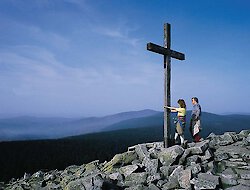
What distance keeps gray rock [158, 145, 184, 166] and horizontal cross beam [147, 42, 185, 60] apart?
14.4 ft

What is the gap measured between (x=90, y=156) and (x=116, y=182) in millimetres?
23505

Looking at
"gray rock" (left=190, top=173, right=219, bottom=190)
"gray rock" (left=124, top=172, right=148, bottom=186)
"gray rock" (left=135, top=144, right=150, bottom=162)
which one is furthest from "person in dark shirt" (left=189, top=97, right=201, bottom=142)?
"gray rock" (left=190, top=173, right=219, bottom=190)

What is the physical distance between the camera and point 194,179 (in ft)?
29.2

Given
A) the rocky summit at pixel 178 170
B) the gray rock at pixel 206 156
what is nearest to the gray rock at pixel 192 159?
the rocky summit at pixel 178 170

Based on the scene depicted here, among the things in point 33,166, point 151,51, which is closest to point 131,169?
point 151,51

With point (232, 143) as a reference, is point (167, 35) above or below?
above

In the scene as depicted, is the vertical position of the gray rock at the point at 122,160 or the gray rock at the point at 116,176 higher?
the gray rock at the point at 122,160

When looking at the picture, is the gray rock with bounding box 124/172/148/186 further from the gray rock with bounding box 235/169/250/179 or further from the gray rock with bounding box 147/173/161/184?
the gray rock with bounding box 235/169/250/179

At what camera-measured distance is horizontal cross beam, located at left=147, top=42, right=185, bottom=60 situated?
11.7m

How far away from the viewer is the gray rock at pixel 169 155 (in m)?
10.8

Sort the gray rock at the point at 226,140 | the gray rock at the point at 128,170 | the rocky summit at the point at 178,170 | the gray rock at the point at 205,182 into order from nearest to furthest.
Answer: the gray rock at the point at 205,182
the rocky summit at the point at 178,170
the gray rock at the point at 128,170
the gray rock at the point at 226,140

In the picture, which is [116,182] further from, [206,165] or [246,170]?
[246,170]

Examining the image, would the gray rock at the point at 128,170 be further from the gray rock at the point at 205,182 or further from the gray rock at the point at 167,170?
the gray rock at the point at 205,182

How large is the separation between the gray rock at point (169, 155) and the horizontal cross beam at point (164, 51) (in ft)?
14.4
